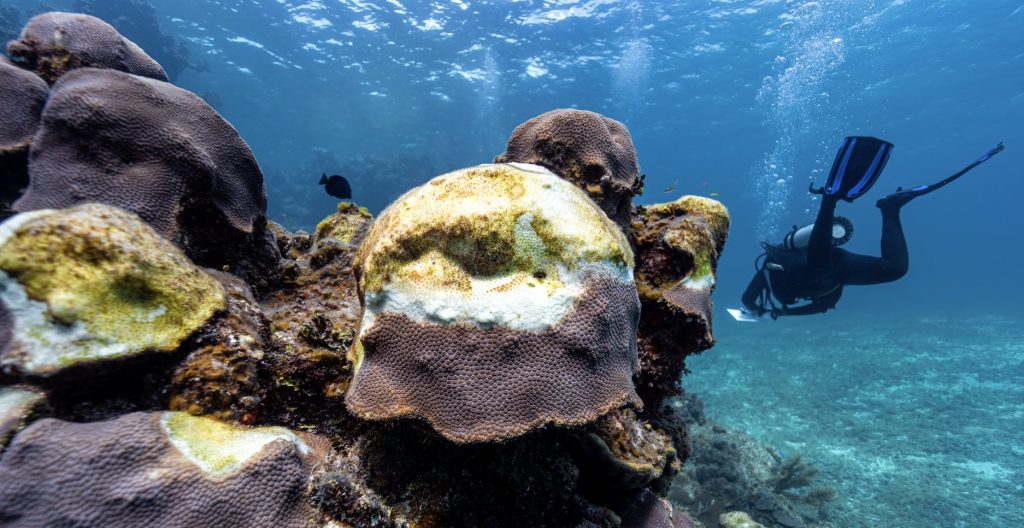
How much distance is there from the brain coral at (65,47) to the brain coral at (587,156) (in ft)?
10.3

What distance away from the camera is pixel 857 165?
6.38 m

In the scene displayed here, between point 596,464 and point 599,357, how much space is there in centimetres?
85

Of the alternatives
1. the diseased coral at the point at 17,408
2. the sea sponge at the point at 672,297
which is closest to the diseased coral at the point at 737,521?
the sea sponge at the point at 672,297

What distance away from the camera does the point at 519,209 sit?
2.01 meters

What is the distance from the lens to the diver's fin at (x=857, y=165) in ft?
20.1

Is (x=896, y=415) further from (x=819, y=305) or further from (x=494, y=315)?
(x=494, y=315)

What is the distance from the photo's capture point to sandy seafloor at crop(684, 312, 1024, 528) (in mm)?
7746

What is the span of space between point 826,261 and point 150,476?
32.3 feet

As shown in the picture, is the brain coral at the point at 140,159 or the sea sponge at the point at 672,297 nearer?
the brain coral at the point at 140,159

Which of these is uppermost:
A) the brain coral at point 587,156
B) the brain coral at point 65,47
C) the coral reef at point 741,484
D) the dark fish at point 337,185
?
the brain coral at point 587,156

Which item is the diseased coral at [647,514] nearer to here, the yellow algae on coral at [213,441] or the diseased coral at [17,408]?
the yellow algae on coral at [213,441]

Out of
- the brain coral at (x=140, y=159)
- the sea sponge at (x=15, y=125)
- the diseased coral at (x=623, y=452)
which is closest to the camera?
the brain coral at (x=140, y=159)

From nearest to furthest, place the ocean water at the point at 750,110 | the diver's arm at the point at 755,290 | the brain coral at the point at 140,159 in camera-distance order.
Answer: the brain coral at the point at 140,159
the diver's arm at the point at 755,290
the ocean water at the point at 750,110

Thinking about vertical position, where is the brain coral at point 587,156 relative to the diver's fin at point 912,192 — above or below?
below
